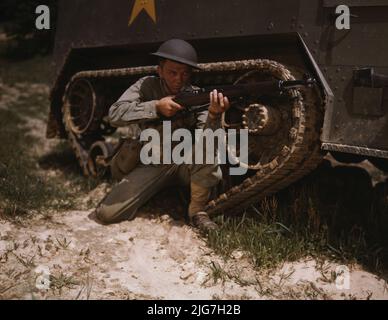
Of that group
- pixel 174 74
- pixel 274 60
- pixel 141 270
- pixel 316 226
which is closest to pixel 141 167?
pixel 174 74

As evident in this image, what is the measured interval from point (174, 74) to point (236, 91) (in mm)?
624

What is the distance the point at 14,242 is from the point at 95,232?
700 mm

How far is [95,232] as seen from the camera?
→ 167 inches

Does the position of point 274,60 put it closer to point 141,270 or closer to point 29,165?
point 141,270

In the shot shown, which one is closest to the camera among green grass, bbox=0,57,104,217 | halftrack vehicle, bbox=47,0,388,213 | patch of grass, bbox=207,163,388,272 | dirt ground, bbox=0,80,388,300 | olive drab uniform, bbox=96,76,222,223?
dirt ground, bbox=0,80,388,300

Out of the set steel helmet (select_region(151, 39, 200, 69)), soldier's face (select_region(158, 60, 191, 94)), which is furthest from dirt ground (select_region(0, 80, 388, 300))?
steel helmet (select_region(151, 39, 200, 69))

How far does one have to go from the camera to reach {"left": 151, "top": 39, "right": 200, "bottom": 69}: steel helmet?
13.1ft

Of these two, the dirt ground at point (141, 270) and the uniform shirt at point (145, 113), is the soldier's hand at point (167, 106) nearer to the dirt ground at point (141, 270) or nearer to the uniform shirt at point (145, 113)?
the uniform shirt at point (145, 113)

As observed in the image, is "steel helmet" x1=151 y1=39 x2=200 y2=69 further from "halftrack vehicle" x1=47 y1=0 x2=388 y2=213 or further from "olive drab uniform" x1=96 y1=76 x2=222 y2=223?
"olive drab uniform" x1=96 y1=76 x2=222 y2=223

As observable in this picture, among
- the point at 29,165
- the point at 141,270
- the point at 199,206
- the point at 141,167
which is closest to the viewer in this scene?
the point at 141,270

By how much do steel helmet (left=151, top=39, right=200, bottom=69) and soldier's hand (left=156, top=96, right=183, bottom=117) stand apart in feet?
1.05

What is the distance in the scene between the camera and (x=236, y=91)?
12.5ft
